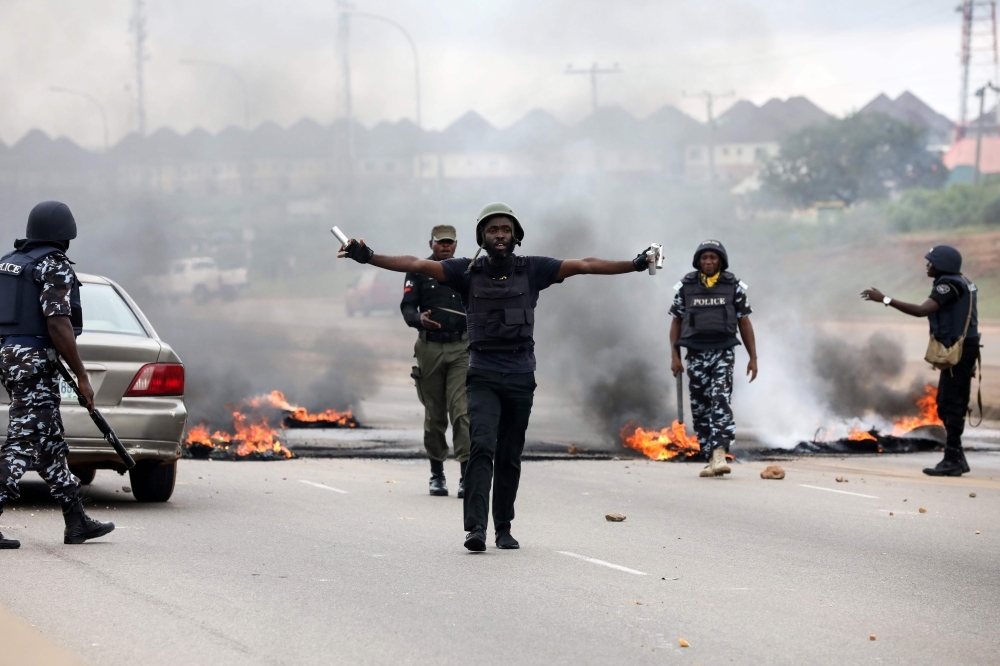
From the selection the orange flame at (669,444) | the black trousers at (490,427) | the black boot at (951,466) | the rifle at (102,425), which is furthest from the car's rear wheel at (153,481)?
the black boot at (951,466)

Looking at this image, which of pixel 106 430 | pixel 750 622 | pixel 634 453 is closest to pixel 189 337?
pixel 634 453

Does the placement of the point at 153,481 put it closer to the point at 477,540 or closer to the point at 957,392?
the point at 477,540

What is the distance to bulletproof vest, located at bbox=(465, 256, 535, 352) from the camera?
280 inches

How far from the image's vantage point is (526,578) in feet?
21.0

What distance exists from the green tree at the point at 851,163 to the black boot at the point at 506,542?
1459 inches

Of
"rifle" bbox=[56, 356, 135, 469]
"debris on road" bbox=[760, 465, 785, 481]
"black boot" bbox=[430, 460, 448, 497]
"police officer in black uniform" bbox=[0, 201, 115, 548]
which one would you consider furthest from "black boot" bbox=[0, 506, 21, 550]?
"debris on road" bbox=[760, 465, 785, 481]

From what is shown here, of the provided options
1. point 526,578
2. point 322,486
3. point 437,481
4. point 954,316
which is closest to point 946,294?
point 954,316

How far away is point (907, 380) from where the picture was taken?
894 inches

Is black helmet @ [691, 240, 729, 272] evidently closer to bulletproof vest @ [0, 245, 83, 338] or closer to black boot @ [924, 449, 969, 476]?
black boot @ [924, 449, 969, 476]

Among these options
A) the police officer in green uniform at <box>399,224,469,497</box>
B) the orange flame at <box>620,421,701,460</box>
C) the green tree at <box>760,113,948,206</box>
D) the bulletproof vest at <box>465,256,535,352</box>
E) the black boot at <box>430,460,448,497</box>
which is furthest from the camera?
the green tree at <box>760,113,948,206</box>

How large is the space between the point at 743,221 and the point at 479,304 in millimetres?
27854

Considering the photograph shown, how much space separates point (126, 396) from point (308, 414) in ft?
27.5

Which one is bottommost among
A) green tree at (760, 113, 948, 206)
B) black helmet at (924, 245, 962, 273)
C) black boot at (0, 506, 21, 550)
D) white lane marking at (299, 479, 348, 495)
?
white lane marking at (299, 479, 348, 495)

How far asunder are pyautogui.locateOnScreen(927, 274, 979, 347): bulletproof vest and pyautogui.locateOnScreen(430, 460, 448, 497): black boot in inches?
165
